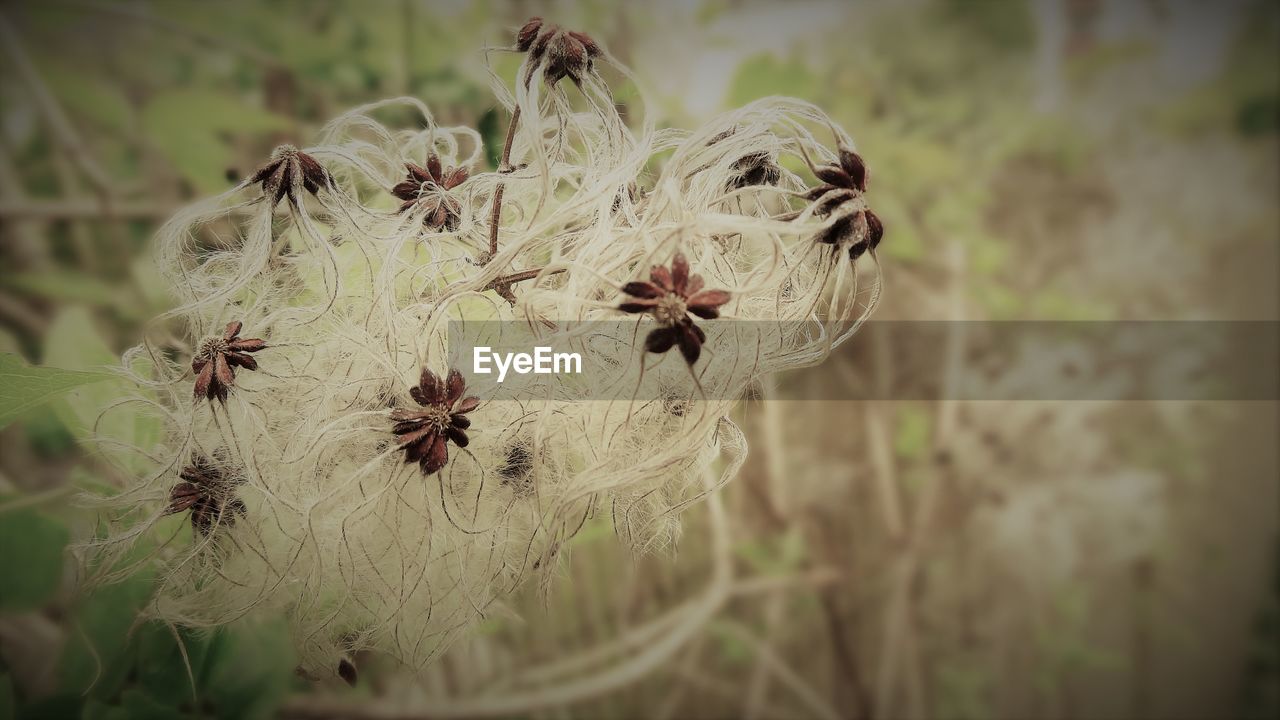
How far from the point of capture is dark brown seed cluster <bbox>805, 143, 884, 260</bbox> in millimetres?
190

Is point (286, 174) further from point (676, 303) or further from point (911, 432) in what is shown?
point (911, 432)

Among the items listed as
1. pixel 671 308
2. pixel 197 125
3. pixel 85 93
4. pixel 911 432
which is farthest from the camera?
pixel 911 432

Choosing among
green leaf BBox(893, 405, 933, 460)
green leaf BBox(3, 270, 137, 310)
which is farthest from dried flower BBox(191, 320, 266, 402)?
green leaf BBox(893, 405, 933, 460)

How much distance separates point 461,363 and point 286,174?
0.09 meters

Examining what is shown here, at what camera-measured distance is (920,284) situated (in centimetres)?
81

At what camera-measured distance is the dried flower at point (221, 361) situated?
21 centimetres

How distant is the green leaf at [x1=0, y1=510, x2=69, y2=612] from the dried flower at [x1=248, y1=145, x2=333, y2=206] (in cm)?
25

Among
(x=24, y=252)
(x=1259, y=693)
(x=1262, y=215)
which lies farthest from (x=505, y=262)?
(x=1259, y=693)

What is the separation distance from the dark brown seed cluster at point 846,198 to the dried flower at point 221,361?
0.18 meters

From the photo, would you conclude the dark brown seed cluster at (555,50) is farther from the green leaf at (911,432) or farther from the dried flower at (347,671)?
the green leaf at (911,432)

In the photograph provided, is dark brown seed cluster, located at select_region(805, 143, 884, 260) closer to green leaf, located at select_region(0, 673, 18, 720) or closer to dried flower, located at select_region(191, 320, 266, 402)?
dried flower, located at select_region(191, 320, 266, 402)

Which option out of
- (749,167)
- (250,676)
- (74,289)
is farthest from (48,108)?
(749,167)

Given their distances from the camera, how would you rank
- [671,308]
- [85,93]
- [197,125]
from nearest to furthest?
[671,308]
[197,125]
[85,93]

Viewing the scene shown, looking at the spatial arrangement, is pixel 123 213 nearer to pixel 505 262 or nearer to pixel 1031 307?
pixel 505 262
